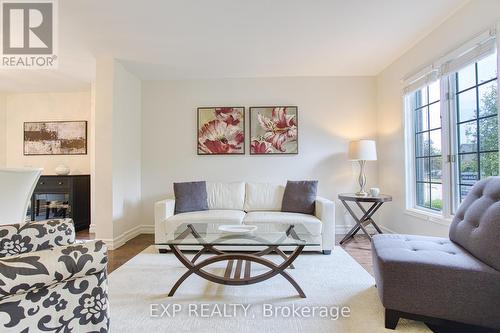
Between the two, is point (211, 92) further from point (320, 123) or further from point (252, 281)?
point (252, 281)

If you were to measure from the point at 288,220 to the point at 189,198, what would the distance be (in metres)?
1.35

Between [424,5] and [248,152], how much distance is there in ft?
8.83

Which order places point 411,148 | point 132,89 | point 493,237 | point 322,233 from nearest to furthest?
point 493,237, point 322,233, point 411,148, point 132,89

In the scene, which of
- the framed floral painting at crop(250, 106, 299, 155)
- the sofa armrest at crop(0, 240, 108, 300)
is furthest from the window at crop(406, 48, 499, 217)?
the sofa armrest at crop(0, 240, 108, 300)

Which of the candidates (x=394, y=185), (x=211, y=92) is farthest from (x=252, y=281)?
(x=211, y=92)

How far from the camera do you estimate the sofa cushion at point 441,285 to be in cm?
147

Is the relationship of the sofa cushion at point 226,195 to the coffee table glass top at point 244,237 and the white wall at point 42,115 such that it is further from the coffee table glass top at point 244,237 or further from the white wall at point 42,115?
the white wall at point 42,115

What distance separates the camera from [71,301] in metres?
1.22

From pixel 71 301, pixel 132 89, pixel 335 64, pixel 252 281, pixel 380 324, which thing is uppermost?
pixel 335 64

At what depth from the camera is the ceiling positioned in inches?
94.4

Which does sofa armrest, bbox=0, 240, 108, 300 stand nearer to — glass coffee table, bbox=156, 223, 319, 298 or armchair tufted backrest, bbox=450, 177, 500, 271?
glass coffee table, bbox=156, 223, 319, 298

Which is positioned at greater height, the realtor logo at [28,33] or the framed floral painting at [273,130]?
the realtor logo at [28,33]

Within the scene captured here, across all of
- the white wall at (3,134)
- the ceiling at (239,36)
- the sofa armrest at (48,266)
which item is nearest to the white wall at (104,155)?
the ceiling at (239,36)

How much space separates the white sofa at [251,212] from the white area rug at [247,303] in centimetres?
47
